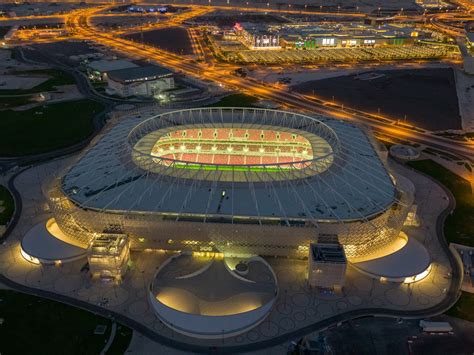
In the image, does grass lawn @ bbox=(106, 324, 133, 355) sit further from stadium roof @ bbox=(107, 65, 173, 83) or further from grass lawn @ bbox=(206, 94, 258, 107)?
stadium roof @ bbox=(107, 65, 173, 83)

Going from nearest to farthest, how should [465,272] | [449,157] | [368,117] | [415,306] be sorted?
1. [415,306]
2. [465,272]
3. [449,157]
4. [368,117]

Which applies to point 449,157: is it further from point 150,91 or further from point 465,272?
point 150,91

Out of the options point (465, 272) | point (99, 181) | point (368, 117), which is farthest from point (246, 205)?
point (368, 117)

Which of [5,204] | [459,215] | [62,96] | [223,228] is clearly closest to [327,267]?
[223,228]

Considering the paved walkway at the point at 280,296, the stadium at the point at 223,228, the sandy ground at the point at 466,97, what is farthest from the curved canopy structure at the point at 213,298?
the sandy ground at the point at 466,97

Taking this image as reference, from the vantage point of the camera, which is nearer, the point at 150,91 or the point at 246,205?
the point at 246,205

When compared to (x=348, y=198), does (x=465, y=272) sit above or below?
below

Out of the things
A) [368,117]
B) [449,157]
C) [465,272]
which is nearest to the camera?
[465,272]

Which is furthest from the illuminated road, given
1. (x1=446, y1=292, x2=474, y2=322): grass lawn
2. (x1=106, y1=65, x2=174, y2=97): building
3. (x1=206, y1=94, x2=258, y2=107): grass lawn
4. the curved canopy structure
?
the curved canopy structure
